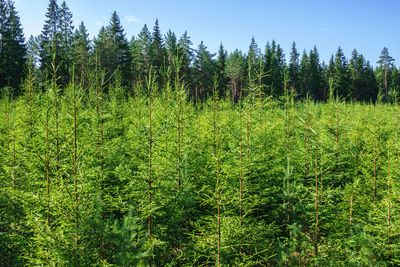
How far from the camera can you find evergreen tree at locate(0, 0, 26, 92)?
3566 cm

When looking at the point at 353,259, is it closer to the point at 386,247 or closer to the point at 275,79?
the point at 386,247

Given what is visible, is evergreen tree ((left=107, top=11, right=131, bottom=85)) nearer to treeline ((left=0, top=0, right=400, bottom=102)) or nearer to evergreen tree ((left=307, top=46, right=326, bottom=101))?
treeline ((left=0, top=0, right=400, bottom=102))

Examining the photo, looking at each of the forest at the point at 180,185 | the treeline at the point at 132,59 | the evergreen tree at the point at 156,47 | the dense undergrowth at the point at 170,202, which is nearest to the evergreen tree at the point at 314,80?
the treeline at the point at 132,59

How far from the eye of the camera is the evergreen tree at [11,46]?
35656 mm

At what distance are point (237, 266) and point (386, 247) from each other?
3667 mm

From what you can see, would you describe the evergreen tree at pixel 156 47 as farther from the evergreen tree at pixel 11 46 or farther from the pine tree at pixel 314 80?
the pine tree at pixel 314 80

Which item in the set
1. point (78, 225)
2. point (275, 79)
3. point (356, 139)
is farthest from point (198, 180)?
point (275, 79)

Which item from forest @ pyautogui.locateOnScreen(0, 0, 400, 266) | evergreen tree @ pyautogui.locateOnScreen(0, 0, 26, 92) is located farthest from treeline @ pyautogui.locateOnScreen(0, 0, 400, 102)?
forest @ pyautogui.locateOnScreen(0, 0, 400, 266)

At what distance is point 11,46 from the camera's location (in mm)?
38312

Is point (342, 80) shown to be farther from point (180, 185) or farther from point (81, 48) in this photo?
point (180, 185)

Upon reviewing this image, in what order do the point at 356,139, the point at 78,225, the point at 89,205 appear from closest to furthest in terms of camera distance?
1. the point at 78,225
2. the point at 89,205
3. the point at 356,139

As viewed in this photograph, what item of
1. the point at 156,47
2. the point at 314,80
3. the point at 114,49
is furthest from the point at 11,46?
the point at 314,80

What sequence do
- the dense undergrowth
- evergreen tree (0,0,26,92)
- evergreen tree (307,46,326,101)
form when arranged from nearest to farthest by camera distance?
the dense undergrowth
evergreen tree (0,0,26,92)
evergreen tree (307,46,326,101)

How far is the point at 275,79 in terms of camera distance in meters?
53.8
